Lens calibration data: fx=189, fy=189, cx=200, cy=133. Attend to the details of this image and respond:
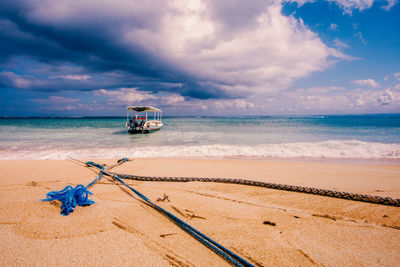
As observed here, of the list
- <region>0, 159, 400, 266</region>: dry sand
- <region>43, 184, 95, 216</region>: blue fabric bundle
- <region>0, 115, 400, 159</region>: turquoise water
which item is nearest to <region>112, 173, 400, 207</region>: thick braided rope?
<region>0, 159, 400, 266</region>: dry sand

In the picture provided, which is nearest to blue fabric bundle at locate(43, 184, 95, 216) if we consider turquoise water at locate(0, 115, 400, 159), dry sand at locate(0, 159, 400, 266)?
dry sand at locate(0, 159, 400, 266)

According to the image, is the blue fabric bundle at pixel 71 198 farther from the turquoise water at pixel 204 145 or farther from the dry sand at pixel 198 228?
the turquoise water at pixel 204 145

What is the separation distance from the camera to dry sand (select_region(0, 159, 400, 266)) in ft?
6.70

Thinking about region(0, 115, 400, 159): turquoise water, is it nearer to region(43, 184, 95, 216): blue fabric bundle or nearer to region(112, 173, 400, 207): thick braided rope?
region(112, 173, 400, 207): thick braided rope

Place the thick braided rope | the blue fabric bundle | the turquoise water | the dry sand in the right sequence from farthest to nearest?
the turquoise water
the thick braided rope
the blue fabric bundle
the dry sand

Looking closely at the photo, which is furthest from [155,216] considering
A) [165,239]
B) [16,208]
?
[16,208]

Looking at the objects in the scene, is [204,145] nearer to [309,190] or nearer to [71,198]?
[309,190]

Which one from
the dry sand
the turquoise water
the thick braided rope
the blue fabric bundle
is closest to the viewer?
the dry sand

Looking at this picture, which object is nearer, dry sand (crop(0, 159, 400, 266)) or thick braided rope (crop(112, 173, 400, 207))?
dry sand (crop(0, 159, 400, 266))

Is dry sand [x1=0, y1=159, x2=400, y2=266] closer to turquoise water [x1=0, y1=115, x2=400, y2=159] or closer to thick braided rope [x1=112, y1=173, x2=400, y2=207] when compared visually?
thick braided rope [x1=112, y1=173, x2=400, y2=207]

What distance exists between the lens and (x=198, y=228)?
2.61 metres

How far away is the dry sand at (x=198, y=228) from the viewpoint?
2.04m

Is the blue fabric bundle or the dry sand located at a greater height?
the blue fabric bundle

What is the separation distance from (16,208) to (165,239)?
2.63 m
